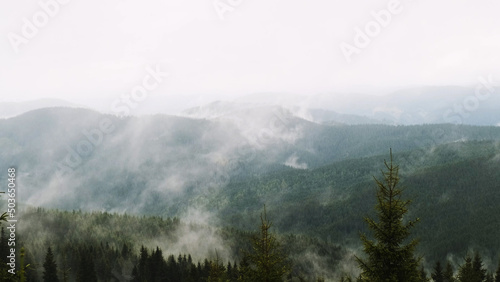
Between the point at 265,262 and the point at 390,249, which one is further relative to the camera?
the point at 265,262

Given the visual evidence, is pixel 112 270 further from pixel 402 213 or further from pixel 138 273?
pixel 402 213

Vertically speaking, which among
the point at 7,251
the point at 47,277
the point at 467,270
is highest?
the point at 7,251

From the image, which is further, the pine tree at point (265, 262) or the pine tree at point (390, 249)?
the pine tree at point (265, 262)

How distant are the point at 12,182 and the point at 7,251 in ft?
270

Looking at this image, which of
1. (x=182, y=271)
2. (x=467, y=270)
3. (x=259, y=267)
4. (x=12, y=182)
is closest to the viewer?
(x=259, y=267)

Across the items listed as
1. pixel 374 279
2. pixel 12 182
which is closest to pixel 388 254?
pixel 374 279

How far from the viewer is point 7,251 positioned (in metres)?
96.0

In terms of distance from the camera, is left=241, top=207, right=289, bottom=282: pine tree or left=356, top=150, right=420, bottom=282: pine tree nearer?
left=356, top=150, right=420, bottom=282: pine tree

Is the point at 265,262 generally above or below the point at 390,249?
below

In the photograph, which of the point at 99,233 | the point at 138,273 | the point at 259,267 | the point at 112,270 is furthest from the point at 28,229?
the point at 259,267

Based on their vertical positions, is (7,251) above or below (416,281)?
above

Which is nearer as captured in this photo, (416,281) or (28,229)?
(416,281)

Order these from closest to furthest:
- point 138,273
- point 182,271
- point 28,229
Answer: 1. point 138,273
2. point 182,271
3. point 28,229

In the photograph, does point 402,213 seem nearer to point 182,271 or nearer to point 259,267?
point 259,267
